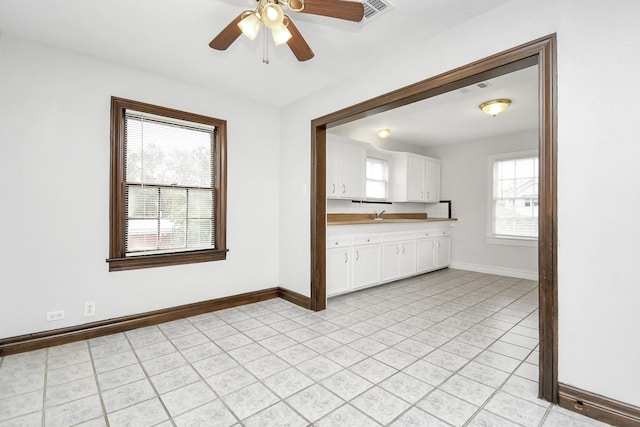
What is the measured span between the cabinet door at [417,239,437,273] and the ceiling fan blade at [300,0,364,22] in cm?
433

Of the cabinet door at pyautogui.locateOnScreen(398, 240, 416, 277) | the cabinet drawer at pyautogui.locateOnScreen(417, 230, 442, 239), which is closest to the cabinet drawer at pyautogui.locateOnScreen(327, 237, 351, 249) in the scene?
the cabinet door at pyautogui.locateOnScreen(398, 240, 416, 277)

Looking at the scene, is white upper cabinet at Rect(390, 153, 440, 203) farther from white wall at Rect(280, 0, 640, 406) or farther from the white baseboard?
white wall at Rect(280, 0, 640, 406)

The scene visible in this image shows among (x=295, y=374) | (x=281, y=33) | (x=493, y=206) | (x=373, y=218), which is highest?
(x=281, y=33)

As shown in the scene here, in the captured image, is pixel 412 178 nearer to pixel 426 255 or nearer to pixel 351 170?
pixel 426 255

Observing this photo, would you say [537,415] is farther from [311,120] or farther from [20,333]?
[20,333]

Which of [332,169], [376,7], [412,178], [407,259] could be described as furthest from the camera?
[412,178]

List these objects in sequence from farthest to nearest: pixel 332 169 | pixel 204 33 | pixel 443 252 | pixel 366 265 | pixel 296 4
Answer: pixel 443 252 < pixel 332 169 < pixel 366 265 < pixel 204 33 < pixel 296 4

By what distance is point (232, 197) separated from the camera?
3754mm

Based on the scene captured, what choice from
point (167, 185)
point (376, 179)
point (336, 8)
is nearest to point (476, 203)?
point (376, 179)

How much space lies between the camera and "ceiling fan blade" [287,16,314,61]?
1910mm

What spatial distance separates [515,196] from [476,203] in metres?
0.68

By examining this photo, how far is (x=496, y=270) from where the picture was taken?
18.9ft

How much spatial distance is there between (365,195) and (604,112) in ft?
12.0

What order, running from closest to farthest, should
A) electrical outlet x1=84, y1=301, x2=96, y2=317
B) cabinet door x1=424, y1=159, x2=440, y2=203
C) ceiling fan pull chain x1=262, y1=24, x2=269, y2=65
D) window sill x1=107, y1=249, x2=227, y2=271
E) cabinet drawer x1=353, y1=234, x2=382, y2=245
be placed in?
ceiling fan pull chain x1=262, y1=24, x2=269, y2=65 < electrical outlet x1=84, y1=301, x2=96, y2=317 < window sill x1=107, y1=249, x2=227, y2=271 < cabinet drawer x1=353, y1=234, x2=382, y2=245 < cabinet door x1=424, y1=159, x2=440, y2=203
